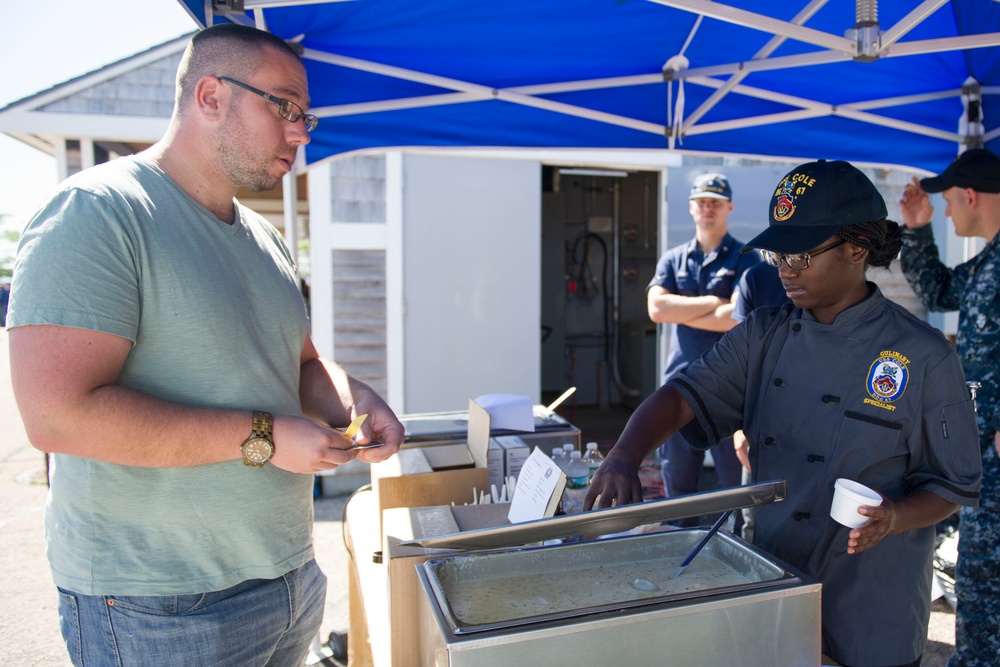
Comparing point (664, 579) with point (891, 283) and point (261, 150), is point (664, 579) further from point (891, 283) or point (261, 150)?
point (891, 283)

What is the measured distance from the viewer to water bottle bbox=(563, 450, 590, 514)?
1.83 metres

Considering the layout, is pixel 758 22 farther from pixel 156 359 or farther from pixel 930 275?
pixel 156 359

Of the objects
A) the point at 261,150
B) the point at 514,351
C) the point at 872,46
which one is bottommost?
the point at 514,351

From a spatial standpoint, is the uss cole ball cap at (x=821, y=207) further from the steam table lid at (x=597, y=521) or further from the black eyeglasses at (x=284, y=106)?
the black eyeglasses at (x=284, y=106)

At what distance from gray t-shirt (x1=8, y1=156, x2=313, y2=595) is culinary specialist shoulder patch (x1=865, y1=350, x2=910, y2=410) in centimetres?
123

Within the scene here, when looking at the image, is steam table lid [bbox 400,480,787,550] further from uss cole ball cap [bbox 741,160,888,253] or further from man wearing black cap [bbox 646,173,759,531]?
man wearing black cap [bbox 646,173,759,531]

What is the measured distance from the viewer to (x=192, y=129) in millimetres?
1361

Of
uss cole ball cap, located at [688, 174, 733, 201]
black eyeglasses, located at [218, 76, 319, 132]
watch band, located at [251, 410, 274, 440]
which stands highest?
uss cole ball cap, located at [688, 174, 733, 201]

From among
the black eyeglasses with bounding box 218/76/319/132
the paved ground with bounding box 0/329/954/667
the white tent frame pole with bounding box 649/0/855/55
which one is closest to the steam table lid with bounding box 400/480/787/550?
the black eyeglasses with bounding box 218/76/319/132

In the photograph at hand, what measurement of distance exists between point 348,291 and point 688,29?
3.44 m

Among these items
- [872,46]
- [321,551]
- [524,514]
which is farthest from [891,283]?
[524,514]

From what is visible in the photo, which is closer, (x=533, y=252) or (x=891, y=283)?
(x=533, y=252)

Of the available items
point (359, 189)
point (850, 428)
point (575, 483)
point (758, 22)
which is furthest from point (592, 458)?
point (359, 189)

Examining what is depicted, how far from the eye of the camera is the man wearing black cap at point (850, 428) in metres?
1.35
